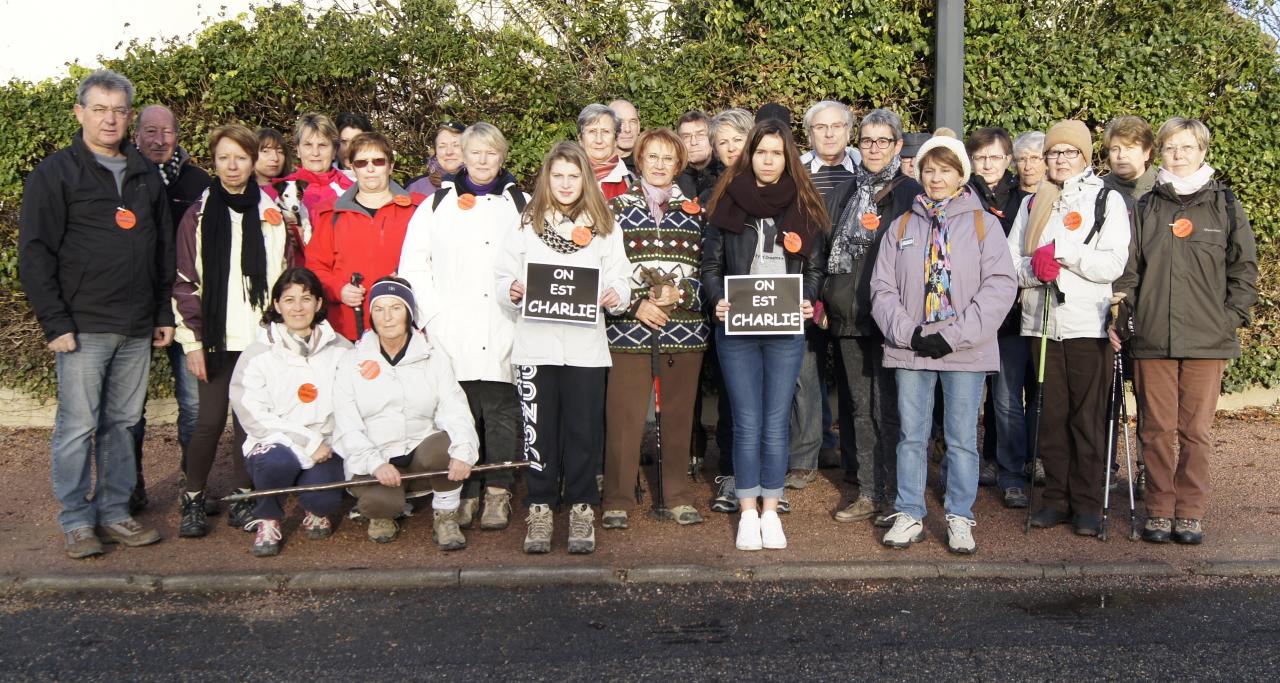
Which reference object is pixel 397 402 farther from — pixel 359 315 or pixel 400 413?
pixel 359 315

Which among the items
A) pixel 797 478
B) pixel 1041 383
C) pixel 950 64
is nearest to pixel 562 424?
pixel 797 478

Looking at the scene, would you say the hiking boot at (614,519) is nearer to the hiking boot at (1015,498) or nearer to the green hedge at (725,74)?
the hiking boot at (1015,498)

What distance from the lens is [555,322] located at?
5.75 meters

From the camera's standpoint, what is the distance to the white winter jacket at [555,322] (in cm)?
577

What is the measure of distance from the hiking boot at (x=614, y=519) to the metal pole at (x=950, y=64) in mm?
4730

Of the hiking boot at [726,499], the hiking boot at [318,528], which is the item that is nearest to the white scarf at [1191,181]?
the hiking boot at [726,499]

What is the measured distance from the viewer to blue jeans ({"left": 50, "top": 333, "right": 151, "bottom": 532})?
5.68 metres

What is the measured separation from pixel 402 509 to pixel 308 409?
731 millimetres

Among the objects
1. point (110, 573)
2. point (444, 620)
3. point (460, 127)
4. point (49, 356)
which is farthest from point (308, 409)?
point (49, 356)

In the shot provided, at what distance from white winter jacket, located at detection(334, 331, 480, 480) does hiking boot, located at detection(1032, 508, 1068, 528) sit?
3.10 m

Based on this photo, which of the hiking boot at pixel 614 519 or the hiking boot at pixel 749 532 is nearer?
the hiking boot at pixel 749 532

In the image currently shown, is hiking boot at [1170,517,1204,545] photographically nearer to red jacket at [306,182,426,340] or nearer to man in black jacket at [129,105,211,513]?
red jacket at [306,182,426,340]

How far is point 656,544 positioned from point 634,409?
76 centimetres

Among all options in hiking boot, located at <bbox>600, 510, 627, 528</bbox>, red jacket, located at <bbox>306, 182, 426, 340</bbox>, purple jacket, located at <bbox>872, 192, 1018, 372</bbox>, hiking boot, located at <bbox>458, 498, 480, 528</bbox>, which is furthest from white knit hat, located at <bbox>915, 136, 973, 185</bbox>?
hiking boot, located at <bbox>458, 498, 480, 528</bbox>
